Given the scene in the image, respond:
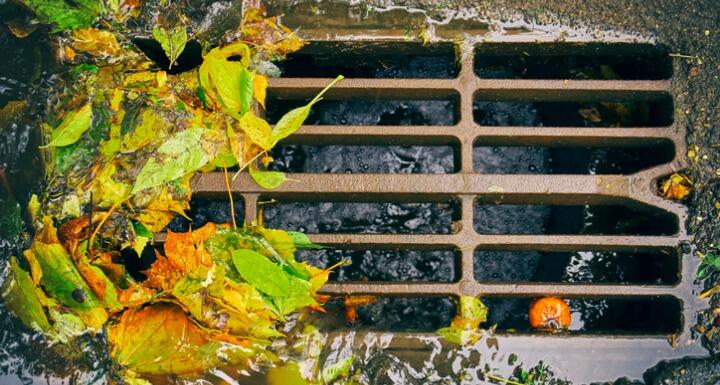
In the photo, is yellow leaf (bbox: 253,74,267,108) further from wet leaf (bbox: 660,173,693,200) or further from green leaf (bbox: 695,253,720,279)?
green leaf (bbox: 695,253,720,279)

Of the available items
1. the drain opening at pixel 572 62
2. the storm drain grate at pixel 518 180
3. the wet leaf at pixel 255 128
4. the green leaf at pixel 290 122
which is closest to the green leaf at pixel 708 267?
the storm drain grate at pixel 518 180

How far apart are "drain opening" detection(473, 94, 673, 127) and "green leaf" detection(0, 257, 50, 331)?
1.37 meters

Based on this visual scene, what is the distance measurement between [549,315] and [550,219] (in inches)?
15.3

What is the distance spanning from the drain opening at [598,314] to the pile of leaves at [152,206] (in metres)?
0.63

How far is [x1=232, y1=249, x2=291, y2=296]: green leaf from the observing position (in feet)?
6.07

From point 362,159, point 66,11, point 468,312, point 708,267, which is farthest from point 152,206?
point 708,267

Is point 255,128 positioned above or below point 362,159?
above

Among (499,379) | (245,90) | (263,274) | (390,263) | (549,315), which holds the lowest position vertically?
(499,379)

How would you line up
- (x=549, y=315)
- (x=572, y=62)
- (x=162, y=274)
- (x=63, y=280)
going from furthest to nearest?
(x=572, y=62) < (x=549, y=315) < (x=162, y=274) < (x=63, y=280)

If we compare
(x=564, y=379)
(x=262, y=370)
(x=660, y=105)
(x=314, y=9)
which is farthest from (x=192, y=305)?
(x=660, y=105)

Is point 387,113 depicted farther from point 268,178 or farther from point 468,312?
point 468,312

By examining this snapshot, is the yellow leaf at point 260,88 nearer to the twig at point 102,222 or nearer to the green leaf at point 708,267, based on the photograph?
the twig at point 102,222

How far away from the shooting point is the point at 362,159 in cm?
229

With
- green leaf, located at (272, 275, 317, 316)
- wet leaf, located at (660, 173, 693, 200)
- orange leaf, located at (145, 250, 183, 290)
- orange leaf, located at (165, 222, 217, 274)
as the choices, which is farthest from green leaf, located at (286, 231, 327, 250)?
wet leaf, located at (660, 173, 693, 200)
